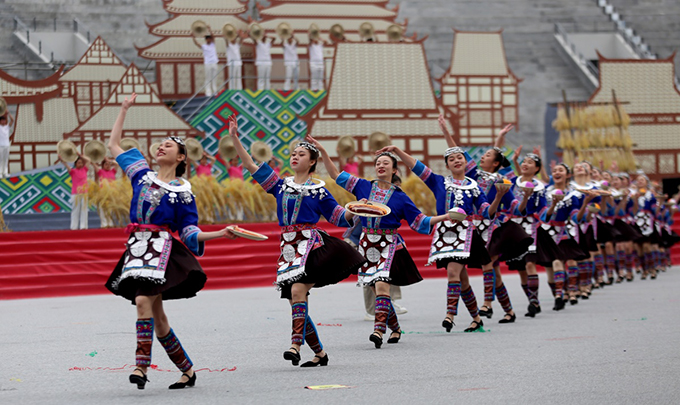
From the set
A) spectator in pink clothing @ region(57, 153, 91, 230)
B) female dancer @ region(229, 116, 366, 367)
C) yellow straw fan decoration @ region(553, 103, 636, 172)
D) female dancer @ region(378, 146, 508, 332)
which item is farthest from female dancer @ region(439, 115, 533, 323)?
yellow straw fan decoration @ region(553, 103, 636, 172)

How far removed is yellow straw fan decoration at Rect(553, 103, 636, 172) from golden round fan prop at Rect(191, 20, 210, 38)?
28.9 ft

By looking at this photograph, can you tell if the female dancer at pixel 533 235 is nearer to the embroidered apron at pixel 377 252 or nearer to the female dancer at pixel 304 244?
the embroidered apron at pixel 377 252

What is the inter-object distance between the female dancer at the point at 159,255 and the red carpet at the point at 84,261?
29.7 ft

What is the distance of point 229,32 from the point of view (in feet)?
88.6

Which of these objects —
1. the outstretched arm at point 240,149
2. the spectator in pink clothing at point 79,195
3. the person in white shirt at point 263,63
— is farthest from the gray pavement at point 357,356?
the person in white shirt at point 263,63

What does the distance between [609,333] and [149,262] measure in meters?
4.71

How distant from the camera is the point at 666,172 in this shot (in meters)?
30.3

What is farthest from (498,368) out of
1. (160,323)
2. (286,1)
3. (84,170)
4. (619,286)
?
(286,1)

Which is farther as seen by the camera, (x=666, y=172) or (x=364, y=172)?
(x=666, y=172)

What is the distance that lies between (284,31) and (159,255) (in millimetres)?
21630

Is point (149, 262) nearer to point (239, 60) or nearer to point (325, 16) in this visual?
point (239, 60)

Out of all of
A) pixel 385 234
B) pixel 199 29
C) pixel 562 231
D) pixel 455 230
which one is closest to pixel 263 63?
pixel 199 29

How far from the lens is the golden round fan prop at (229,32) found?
27.0 meters

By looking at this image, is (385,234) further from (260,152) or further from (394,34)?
(394,34)
